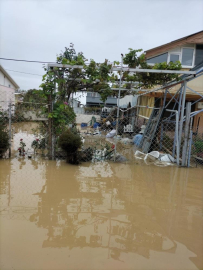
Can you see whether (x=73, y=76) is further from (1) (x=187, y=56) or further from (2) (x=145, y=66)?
(1) (x=187, y=56)

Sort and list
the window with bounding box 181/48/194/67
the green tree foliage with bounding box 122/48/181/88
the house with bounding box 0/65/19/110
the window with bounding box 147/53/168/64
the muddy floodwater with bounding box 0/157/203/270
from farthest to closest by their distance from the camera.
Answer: the house with bounding box 0/65/19/110 → the window with bounding box 147/53/168/64 → the window with bounding box 181/48/194/67 → the green tree foliage with bounding box 122/48/181/88 → the muddy floodwater with bounding box 0/157/203/270

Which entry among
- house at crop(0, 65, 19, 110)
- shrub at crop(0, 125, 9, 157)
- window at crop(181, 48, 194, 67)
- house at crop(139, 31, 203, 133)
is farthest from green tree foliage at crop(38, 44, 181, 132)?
house at crop(0, 65, 19, 110)

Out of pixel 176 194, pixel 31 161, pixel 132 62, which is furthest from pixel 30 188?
pixel 132 62

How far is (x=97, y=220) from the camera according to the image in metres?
3.32

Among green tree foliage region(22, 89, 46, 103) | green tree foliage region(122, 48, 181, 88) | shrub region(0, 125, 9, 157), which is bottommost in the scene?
shrub region(0, 125, 9, 157)

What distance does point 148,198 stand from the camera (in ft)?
14.1

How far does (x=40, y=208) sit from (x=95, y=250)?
1407mm

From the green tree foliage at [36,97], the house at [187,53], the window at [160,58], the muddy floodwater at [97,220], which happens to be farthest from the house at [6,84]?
the muddy floodwater at [97,220]

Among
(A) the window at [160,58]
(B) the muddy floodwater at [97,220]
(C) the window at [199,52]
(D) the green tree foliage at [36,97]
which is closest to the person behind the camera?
(B) the muddy floodwater at [97,220]

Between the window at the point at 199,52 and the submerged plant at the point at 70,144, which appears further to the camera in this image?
the window at the point at 199,52

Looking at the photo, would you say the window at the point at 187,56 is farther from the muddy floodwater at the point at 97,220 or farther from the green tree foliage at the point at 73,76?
the muddy floodwater at the point at 97,220

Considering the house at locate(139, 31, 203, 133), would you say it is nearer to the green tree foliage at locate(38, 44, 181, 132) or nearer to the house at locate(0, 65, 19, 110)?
the green tree foliage at locate(38, 44, 181, 132)

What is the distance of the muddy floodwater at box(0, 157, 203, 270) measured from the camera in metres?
2.47

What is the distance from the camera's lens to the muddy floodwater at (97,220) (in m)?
2.47
